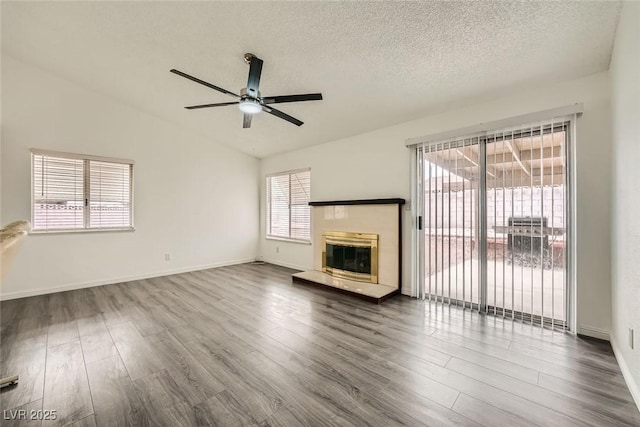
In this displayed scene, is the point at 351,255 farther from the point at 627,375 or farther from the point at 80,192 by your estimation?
the point at 80,192

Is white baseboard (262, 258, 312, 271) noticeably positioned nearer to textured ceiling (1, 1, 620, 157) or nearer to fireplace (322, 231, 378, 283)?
fireplace (322, 231, 378, 283)

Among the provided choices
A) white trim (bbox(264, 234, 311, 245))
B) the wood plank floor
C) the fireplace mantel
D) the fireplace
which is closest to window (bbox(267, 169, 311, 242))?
white trim (bbox(264, 234, 311, 245))

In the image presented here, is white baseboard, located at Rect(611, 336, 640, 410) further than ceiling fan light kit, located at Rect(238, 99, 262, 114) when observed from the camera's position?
No

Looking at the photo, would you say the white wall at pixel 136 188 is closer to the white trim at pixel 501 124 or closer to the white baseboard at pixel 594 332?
the white trim at pixel 501 124

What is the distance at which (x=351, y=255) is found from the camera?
4.29 metres

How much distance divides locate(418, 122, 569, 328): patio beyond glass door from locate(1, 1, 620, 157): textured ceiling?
620mm

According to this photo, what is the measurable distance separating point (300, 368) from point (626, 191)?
8.66 feet

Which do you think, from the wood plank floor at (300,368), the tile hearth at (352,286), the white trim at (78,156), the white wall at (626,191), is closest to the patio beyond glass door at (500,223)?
the wood plank floor at (300,368)

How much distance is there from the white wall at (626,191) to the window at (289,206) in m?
4.09

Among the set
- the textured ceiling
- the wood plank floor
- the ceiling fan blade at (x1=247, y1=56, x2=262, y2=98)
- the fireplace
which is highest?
the textured ceiling

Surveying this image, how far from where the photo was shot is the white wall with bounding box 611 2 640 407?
5.22 feet

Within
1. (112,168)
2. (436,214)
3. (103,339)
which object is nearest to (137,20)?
(112,168)

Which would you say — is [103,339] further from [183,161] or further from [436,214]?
[436,214]


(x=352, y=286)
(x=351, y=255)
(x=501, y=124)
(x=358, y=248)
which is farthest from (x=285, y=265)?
(x=501, y=124)
